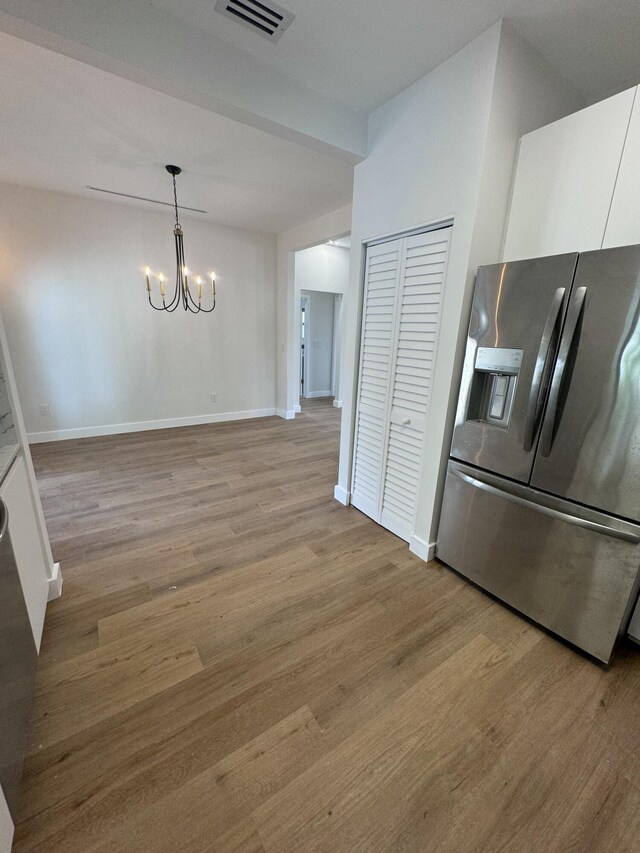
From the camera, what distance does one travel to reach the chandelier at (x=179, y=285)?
3207 millimetres

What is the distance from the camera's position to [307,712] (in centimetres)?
131

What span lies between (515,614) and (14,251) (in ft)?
18.0

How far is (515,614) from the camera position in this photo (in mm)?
1815

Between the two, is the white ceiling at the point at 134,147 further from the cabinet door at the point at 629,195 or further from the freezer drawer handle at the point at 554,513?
the freezer drawer handle at the point at 554,513

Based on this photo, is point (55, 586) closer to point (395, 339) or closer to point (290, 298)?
point (395, 339)

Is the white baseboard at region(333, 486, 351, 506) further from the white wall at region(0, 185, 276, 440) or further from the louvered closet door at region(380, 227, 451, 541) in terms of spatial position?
the white wall at region(0, 185, 276, 440)

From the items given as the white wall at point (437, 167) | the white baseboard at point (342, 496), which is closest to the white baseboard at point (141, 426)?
the white baseboard at point (342, 496)

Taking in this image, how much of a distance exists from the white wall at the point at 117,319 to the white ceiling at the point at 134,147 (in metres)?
0.41

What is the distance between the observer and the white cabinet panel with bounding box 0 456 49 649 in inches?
52.7

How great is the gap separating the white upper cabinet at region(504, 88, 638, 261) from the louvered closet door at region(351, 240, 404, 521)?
68cm

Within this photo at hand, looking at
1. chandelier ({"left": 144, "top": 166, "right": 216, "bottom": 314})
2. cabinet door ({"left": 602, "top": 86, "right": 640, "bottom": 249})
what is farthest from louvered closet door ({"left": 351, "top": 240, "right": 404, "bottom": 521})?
chandelier ({"left": 144, "top": 166, "right": 216, "bottom": 314})

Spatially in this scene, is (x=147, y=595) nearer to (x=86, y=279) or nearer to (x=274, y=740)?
(x=274, y=740)

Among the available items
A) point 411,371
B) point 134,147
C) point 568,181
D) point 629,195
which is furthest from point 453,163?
point 134,147

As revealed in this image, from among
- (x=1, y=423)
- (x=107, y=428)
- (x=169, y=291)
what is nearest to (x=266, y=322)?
(x=169, y=291)
